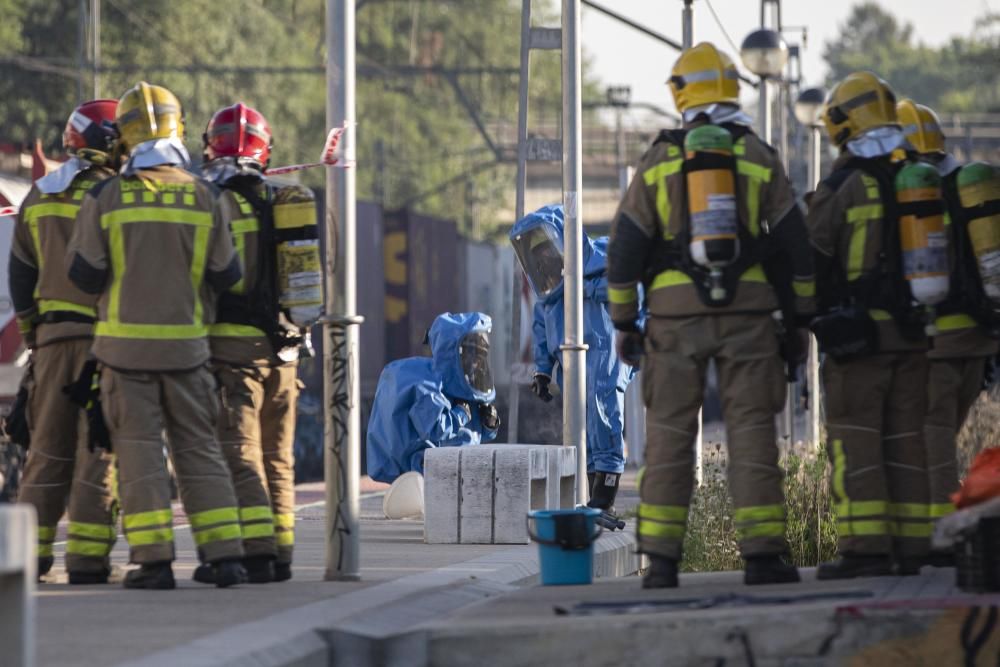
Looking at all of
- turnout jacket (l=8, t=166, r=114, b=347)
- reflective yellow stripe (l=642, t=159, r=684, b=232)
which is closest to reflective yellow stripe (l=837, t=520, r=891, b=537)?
reflective yellow stripe (l=642, t=159, r=684, b=232)

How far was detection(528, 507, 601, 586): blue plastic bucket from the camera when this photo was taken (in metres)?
9.17

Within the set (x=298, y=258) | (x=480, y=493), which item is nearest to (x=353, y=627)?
(x=298, y=258)

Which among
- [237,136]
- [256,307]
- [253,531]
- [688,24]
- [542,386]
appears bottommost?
[253,531]

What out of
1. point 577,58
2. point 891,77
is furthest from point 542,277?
point 891,77

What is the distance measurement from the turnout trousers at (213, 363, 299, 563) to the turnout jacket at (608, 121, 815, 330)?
1.87m

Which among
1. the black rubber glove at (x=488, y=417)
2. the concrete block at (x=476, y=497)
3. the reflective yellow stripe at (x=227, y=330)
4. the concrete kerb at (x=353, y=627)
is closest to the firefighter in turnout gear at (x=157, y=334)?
the reflective yellow stripe at (x=227, y=330)

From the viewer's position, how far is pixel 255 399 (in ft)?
32.4

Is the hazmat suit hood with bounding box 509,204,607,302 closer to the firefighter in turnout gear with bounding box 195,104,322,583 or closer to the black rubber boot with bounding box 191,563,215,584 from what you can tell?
the firefighter in turnout gear with bounding box 195,104,322,583

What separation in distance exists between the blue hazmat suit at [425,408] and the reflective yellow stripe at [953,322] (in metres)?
6.26

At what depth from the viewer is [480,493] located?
12.7 meters

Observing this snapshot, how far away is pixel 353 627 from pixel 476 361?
807 cm

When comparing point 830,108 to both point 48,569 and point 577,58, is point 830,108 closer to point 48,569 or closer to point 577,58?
point 48,569

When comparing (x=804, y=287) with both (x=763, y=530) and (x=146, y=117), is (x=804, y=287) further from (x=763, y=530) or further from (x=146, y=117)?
(x=146, y=117)

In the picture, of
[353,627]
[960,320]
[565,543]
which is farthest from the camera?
[960,320]
